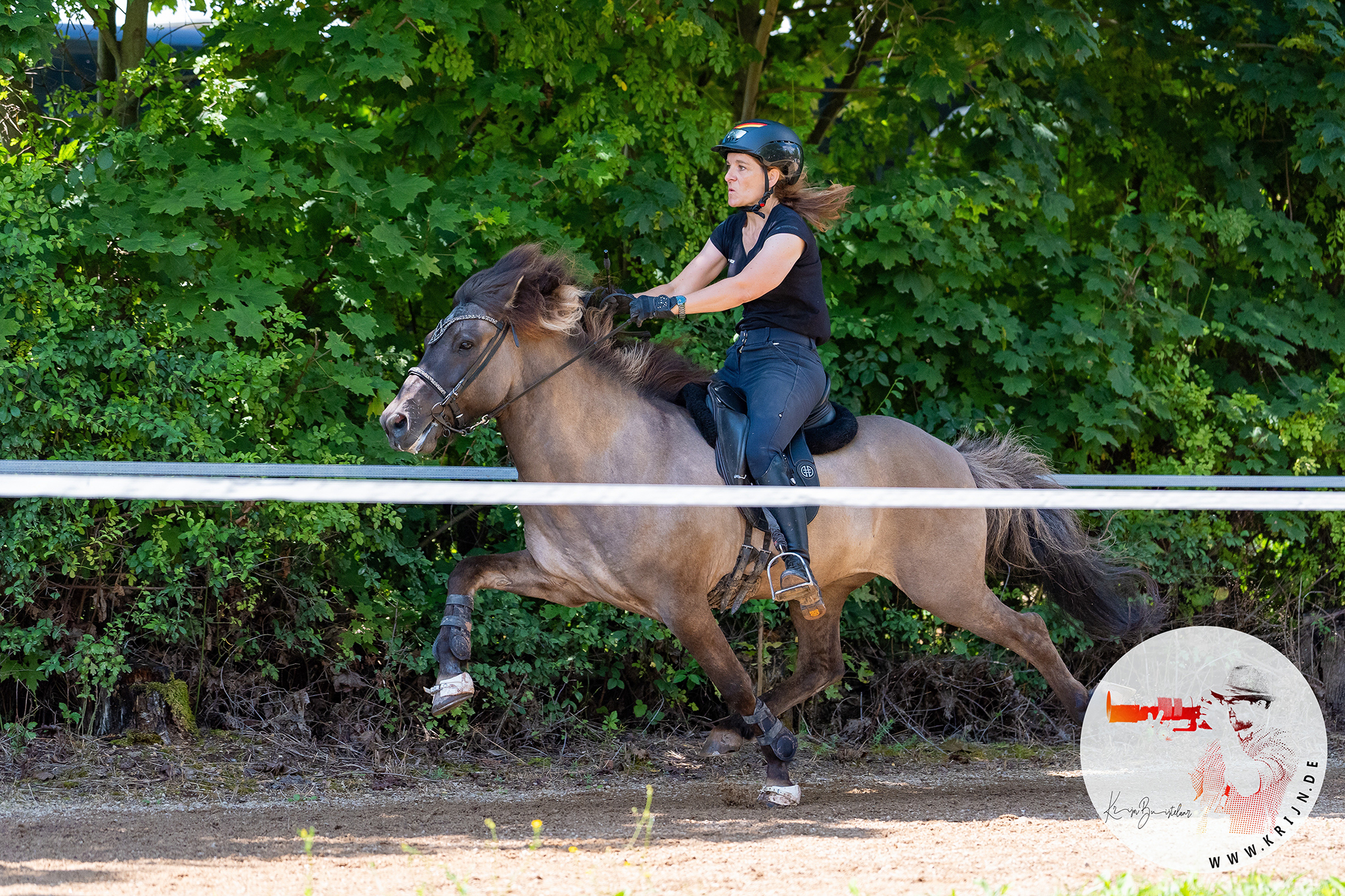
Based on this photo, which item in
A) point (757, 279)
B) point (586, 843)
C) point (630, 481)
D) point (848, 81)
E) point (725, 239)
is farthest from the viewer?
point (848, 81)

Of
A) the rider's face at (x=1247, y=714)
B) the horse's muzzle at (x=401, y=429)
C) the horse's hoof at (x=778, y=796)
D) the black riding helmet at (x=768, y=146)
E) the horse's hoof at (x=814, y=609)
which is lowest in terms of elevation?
the horse's hoof at (x=778, y=796)

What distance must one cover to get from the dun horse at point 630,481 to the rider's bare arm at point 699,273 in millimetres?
306

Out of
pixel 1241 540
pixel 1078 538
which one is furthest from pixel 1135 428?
pixel 1078 538

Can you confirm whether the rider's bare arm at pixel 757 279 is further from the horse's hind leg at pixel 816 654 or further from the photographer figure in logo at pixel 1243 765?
the photographer figure in logo at pixel 1243 765

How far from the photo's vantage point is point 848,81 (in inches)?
348

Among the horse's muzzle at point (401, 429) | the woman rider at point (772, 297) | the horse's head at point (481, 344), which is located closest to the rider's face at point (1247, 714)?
the woman rider at point (772, 297)

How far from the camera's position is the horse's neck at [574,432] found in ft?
16.7

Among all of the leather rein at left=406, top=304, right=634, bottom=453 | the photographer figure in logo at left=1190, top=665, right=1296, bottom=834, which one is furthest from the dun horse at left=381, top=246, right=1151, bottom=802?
the photographer figure in logo at left=1190, top=665, right=1296, bottom=834

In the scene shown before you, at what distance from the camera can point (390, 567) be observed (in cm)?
703

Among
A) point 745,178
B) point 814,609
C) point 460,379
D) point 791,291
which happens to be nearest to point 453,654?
point 460,379

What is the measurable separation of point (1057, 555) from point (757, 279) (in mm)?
2385

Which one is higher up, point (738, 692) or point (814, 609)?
point (814, 609)

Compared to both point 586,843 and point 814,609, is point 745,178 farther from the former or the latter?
point 586,843

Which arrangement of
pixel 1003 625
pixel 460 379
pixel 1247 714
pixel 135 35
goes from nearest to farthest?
pixel 460 379, pixel 1003 625, pixel 1247 714, pixel 135 35
